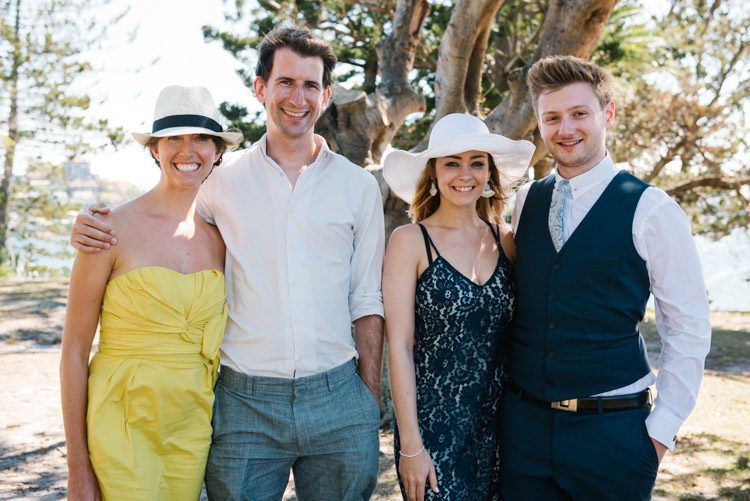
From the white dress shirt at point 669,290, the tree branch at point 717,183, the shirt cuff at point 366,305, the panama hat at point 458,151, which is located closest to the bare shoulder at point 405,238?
the shirt cuff at point 366,305

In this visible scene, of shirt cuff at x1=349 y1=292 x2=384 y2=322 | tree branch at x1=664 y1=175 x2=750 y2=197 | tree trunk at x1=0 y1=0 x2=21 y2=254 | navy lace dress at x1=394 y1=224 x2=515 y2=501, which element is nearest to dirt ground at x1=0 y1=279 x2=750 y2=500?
navy lace dress at x1=394 y1=224 x2=515 y2=501

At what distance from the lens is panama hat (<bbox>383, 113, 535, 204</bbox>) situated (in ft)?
9.15

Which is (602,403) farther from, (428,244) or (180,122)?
(180,122)

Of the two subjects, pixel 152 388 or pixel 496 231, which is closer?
pixel 152 388

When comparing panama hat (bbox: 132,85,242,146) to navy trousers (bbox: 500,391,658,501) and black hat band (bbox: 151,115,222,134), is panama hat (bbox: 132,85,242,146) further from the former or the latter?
navy trousers (bbox: 500,391,658,501)

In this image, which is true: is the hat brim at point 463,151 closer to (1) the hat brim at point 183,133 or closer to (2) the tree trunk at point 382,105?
(1) the hat brim at point 183,133

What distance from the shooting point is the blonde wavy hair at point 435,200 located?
302cm

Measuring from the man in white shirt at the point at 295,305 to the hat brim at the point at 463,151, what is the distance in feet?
1.08

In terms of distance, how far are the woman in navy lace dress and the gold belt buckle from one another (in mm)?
333

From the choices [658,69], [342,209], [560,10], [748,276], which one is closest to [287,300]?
[342,209]

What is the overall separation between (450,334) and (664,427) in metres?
0.86

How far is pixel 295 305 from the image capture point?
255cm

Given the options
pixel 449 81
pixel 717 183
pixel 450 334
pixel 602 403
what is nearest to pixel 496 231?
pixel 450 334

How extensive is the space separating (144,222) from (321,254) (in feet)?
2.25
